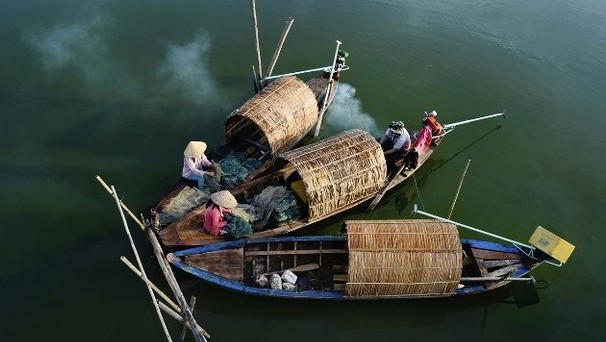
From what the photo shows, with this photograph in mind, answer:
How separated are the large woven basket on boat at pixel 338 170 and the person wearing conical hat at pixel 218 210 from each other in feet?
4.74

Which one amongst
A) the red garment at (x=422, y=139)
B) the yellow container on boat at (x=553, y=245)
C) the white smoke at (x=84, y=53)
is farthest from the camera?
the white smoke at (x=84, y=53)

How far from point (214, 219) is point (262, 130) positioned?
2.37m

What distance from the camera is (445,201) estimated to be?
1136 centimetres

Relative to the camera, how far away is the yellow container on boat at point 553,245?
27.8 feet

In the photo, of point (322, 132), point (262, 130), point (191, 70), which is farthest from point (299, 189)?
point (191, 70)

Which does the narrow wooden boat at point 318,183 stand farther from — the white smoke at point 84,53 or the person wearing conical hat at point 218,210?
the white smoke at point 84,53

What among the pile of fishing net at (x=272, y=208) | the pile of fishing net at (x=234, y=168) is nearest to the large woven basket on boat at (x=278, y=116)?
the pile of fishing net at (x=234, y=168)

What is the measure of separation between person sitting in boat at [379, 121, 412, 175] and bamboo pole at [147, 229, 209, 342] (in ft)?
17.2

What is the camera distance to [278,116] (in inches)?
416

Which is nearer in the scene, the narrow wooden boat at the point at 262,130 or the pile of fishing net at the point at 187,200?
the pile of fishing net at the point at 187,200

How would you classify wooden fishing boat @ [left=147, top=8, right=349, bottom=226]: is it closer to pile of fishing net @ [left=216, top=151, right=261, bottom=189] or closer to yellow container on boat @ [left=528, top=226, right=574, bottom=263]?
pile of fishing net @ [left=216, top=151, right=261, bottom=189]

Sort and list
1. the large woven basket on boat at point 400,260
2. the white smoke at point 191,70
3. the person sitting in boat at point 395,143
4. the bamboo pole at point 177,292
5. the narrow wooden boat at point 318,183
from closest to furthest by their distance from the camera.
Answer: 1. the bamboo pole at point 177,292
2. the large woven basket on boat at point 400,260
3. the narrow wooden boat at point 318,183
4. the person sitting in boat at point 395,143
5. the white smoke at point 191,70

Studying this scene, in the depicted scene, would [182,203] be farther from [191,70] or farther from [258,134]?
[191,70]

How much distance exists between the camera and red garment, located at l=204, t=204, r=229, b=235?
877cm
